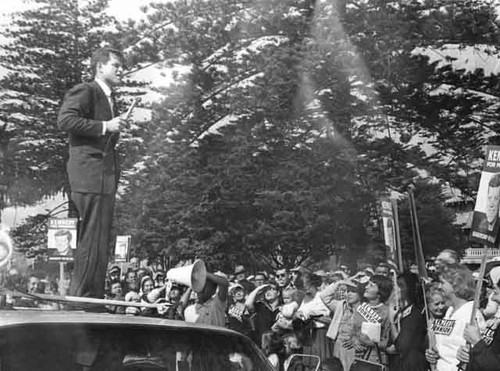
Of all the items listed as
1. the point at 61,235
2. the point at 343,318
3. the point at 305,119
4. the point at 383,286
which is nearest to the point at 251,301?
the point at 343,318

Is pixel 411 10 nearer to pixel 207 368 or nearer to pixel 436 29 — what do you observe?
pixel 436 29

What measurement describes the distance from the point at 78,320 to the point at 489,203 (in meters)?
4.11

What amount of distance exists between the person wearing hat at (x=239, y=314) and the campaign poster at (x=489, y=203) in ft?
16.1

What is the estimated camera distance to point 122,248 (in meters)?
24.4

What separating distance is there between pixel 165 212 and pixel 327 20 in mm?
5945

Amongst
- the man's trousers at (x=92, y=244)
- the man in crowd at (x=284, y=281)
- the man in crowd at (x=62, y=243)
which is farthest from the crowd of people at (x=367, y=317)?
the man in crowd at (x=62, y=243)

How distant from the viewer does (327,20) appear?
24219 mm

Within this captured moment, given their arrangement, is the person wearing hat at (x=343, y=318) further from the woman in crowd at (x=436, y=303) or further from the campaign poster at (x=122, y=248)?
the campaign poster at (x=122, y=248)

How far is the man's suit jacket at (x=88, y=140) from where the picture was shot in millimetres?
6926

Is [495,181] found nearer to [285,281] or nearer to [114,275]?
[285,281]

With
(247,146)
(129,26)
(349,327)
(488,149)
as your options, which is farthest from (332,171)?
(488,149)

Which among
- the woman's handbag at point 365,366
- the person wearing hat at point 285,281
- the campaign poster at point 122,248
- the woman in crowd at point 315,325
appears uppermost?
the campaign poster at point 122,248

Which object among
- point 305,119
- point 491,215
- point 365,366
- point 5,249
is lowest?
point 365,366

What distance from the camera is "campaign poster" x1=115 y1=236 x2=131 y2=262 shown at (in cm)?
2381
